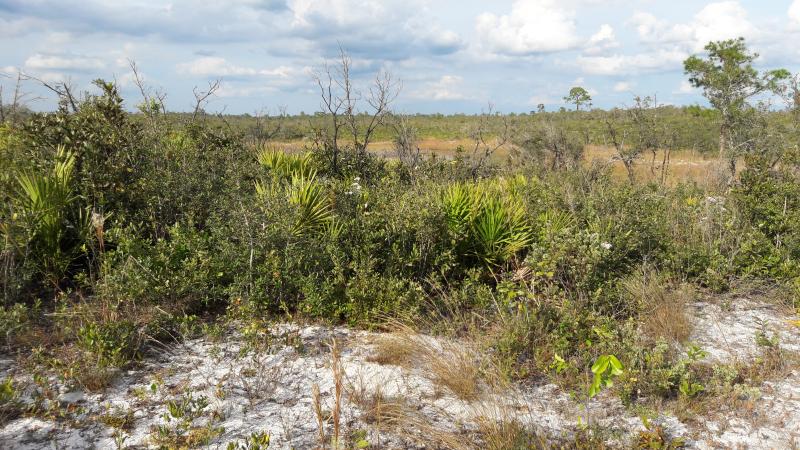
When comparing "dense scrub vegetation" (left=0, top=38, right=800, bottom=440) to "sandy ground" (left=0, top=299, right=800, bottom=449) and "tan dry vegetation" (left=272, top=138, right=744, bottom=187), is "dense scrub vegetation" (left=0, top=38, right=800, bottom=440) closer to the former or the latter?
"sandy ground" (left=0, top=299, right=800, bottom=449)

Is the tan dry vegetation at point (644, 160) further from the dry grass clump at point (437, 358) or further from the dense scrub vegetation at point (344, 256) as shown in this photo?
the dry grass clump at point (437, 358)

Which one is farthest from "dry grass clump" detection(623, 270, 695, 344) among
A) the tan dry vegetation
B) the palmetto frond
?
the tan dry vegetation

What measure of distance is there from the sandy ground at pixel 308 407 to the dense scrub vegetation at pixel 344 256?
0.83 feet

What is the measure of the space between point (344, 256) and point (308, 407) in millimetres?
1871

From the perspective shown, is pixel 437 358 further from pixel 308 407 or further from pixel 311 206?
pixel 311 206

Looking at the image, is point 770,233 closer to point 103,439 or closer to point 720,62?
point 103,439

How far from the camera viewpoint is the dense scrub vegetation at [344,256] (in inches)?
182

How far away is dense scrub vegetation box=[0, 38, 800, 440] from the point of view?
462 centimetres

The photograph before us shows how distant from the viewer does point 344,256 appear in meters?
5.52

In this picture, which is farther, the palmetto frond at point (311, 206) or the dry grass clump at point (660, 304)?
the palmetto frond at point (311, 206)

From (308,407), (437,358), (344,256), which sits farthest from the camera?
(344,256)

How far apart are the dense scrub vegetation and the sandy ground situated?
0.83 feet

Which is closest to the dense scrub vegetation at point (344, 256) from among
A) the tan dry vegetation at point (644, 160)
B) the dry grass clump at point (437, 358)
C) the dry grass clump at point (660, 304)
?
the dry grass clump at point (660, 304)

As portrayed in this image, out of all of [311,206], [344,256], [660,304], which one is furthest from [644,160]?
[344,256]
